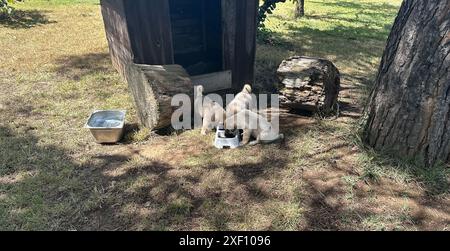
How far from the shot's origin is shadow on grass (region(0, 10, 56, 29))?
39.8ft

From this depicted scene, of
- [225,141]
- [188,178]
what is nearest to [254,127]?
[225,141]

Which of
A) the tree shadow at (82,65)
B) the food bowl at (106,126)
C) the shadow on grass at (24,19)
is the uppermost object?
the shadow on grass at (24,19)

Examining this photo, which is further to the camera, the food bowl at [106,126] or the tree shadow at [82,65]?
the tree shadow at [82,65]

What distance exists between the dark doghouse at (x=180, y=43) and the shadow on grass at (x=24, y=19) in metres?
5.87

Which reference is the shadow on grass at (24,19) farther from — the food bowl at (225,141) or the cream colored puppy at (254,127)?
the cream colored puppy at (254,127)

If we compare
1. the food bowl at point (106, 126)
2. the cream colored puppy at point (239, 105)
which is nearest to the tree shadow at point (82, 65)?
the food bowl at point (106, 126)

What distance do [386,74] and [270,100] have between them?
2790mm

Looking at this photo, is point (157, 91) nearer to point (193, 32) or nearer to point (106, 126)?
point (106, 126)

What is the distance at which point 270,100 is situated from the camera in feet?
22.4

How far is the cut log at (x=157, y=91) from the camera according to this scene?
5254mm

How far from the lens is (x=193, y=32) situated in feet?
29.5

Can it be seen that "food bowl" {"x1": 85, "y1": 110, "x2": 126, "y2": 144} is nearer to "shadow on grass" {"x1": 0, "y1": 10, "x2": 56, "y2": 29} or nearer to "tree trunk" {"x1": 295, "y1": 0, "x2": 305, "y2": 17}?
"shadow on grass" {"x1": 0, "y1": 10, "x2": 56, "y2": 29}
